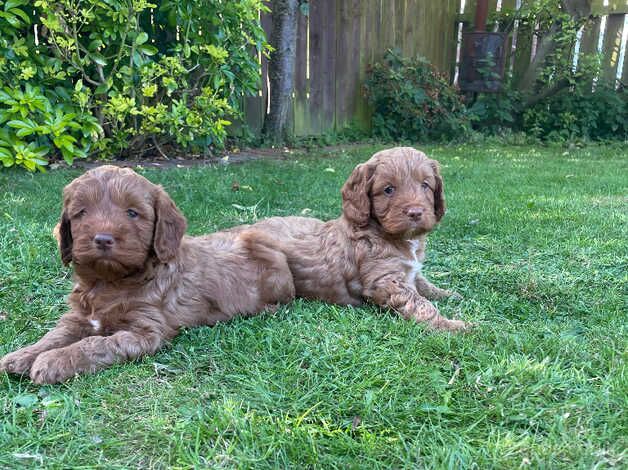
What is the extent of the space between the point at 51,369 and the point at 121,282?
0.60 meters

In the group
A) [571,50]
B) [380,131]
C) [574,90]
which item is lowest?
[380,131]

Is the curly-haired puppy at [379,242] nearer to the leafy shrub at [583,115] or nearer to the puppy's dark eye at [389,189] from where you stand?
the puppy's dark eye at [389,189]

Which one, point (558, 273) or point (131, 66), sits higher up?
point (131, 66)

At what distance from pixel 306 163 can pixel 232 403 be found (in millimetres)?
6520

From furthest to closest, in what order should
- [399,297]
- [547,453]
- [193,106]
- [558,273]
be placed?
1. [193,106]
2. [558,273]
3. [399,297]
4. [547,453]

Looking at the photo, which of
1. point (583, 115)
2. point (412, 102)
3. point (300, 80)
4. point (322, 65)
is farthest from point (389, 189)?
point (583, 115)

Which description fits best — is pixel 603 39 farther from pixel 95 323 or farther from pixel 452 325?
Result: pixel 95 323

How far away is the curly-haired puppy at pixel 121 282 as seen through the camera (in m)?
2.80

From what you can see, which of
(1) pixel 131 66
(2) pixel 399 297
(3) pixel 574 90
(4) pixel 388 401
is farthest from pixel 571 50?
(4) pixel 388 401

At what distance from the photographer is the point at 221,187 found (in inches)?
258

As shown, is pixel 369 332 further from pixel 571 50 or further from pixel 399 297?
pixel 571 50

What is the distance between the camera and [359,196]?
12.5ft

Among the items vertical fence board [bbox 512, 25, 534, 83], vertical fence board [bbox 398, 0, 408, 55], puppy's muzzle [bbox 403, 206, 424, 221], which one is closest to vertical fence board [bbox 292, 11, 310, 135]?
vertical fence board [bbox 398, 0, 408, 55]

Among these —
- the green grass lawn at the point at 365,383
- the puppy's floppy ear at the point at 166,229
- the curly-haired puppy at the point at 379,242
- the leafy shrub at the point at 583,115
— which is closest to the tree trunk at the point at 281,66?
the green grass lawn at the point at 365,383
